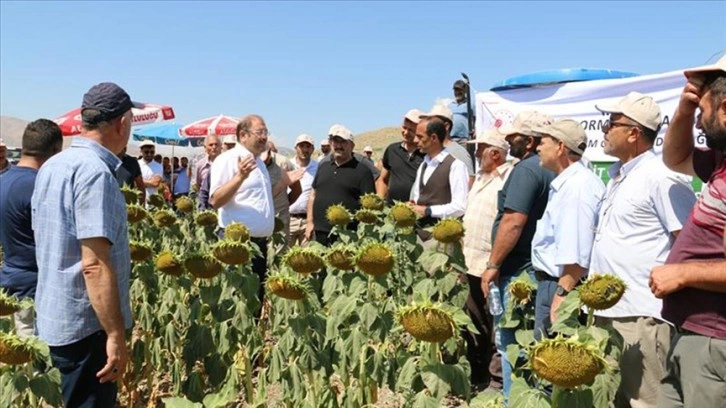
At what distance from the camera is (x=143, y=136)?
699 inches

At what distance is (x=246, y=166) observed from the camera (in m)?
4.19

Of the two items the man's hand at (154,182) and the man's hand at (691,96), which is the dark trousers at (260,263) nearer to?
the man's hand at (691,96)

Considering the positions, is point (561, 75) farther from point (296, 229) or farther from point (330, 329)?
point (330, 329)

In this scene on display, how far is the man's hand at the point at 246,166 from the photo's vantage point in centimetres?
418

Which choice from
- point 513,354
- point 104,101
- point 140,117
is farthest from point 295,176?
point 140,117

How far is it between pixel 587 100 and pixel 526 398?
4.40m

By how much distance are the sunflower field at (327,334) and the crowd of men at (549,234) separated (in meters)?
0.21

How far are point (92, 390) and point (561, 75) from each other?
587 cm

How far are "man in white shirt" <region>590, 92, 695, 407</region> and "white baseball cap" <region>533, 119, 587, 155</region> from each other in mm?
526

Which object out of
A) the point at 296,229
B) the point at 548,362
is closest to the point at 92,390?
the point at 548,362

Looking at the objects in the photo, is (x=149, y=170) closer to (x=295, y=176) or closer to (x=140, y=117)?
(x=140, y=117)

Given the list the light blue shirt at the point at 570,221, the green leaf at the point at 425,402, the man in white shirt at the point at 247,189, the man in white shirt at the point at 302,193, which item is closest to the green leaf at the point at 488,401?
the green leaf at the point at 425,402

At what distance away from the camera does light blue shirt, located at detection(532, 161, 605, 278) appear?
9.73 feet

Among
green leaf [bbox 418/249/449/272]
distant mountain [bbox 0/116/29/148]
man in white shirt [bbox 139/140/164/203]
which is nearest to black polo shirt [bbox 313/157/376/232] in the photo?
green leaf [bbox 418/249/449/272]
